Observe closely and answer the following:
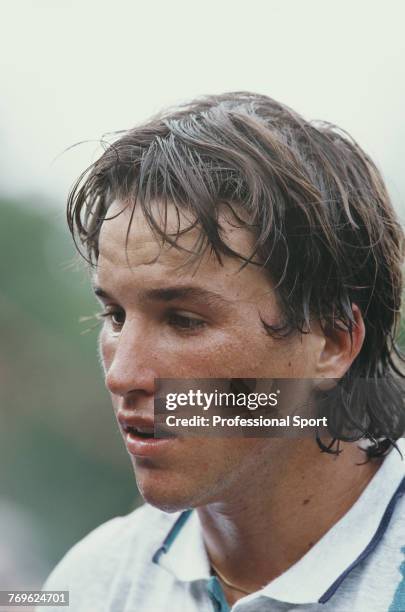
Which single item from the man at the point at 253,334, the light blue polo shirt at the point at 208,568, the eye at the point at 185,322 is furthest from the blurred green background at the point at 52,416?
the eye at the point at 185,322

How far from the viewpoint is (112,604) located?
248 cm

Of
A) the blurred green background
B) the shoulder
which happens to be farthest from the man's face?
the blurred green background

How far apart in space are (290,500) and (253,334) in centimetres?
51

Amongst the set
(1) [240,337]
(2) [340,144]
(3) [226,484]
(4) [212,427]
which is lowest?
(3) [226,484]

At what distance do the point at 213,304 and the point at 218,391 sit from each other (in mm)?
247

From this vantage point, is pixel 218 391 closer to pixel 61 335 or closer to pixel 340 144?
pixel 340 144

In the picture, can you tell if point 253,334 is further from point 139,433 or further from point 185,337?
point 139,433

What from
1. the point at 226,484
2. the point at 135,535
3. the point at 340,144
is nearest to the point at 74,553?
the point at 135,535

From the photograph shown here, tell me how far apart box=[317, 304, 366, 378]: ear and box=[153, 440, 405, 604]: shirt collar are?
0.30m

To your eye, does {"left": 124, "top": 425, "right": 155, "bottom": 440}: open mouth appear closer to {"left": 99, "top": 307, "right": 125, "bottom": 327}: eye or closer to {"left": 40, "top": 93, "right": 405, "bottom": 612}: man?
{"left": 40, "top": 93, "right": 405, "bottom": 612}: man

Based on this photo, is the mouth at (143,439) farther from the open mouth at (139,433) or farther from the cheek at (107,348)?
the cheek at (107,348)

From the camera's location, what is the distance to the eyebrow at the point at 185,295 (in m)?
2.09

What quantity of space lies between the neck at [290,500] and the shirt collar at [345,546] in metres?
0.04

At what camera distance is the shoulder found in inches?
103
